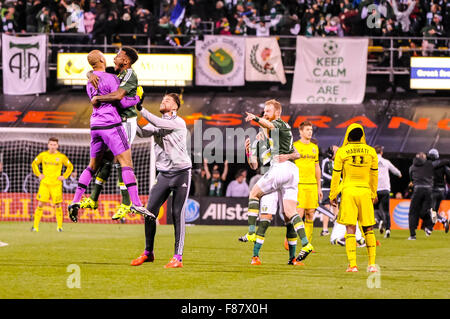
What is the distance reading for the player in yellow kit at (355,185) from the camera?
12.2m

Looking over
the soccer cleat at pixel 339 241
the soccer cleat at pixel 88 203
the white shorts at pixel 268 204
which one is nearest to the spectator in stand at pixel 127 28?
the soccer cleat at pixel 339 241

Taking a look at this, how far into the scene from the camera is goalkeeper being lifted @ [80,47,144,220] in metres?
10.9

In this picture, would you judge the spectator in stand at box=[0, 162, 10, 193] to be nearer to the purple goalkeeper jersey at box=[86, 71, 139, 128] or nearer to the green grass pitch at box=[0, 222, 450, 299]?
the green grass pitch at box=[0, 222, 450, 299]

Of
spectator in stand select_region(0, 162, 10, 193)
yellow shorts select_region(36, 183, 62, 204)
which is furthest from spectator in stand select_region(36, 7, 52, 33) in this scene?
yellow shorts select_region(36, 183, 62, 204)

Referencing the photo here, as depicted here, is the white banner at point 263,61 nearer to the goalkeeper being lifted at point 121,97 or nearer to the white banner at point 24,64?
the white banner at point 24,64

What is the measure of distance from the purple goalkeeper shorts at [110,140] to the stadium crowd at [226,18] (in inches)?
758

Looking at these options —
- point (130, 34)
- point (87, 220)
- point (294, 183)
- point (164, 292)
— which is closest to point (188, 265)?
point (294, 183)

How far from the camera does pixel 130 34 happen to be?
1196 inches

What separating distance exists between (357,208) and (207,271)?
2290 millimetres

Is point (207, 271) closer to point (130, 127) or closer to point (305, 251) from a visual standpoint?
Result: point (305, 251)

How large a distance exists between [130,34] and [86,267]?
754 inches

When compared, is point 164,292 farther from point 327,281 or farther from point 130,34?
point 130,34

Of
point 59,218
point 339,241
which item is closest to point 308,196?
point 339,241

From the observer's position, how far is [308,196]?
16.7 meters
